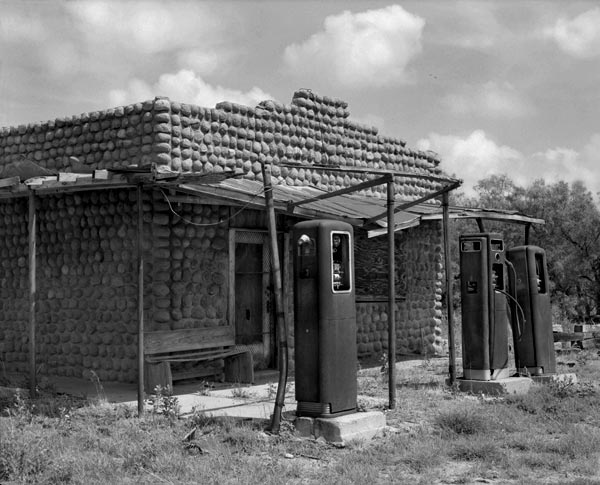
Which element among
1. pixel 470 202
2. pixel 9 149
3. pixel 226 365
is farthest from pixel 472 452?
pixel 470 202

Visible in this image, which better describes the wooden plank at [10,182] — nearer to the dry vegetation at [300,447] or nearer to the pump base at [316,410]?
the dry vegetation at [300,447]

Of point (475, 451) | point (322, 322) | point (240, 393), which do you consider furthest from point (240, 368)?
point (475, 451)

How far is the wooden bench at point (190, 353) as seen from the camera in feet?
32.7

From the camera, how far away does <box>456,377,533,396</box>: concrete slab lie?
998cm

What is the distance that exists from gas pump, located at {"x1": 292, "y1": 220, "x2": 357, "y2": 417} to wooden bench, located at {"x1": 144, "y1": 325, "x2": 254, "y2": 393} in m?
2.79

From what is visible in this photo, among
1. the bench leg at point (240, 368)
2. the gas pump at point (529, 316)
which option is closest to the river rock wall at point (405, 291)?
the bench leg at point (240, 368)

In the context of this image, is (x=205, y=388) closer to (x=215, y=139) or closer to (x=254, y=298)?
(x=254, y=298)

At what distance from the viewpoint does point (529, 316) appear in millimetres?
10898

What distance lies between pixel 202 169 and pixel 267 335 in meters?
2.81

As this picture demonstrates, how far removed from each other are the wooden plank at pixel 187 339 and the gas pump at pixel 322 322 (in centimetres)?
307

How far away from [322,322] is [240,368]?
3866 mm

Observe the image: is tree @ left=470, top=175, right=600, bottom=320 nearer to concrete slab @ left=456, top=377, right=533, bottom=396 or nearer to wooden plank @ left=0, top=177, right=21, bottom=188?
concrete slab @ left=456, top=377, right=533, bottom=396

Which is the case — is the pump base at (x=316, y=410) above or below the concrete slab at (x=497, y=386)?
above

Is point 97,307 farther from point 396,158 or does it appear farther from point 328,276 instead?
point 396,158
